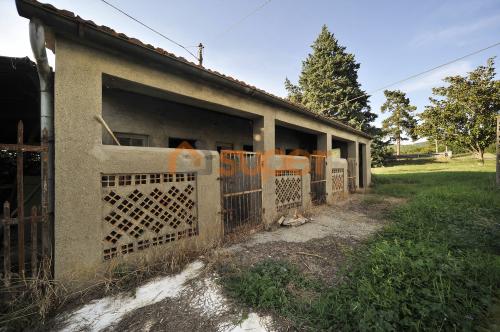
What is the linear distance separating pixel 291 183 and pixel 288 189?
0.24 meters

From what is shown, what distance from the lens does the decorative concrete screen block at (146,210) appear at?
10.4ft

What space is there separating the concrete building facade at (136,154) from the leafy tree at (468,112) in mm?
28524

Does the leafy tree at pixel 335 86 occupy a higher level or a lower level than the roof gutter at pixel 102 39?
higher

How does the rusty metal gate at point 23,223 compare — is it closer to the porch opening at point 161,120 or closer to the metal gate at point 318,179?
the porch opening at point 161,120

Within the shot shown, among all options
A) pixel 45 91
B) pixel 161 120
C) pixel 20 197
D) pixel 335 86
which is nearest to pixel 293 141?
pixel 161 120

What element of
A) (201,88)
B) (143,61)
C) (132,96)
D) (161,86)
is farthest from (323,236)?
(132,96)

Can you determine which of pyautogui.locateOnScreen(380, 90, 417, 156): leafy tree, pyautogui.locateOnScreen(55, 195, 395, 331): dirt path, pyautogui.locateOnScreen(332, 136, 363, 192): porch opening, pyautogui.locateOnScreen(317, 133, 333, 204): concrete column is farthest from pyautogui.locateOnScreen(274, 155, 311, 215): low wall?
pyautogui.locateOnScreen(380, 90, 417, 156): leafy tree

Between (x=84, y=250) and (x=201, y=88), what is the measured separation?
3369mm

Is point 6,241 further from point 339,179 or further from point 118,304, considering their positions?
point 339,179

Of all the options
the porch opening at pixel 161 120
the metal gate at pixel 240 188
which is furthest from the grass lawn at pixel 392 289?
the porch opening at pixel 161 120

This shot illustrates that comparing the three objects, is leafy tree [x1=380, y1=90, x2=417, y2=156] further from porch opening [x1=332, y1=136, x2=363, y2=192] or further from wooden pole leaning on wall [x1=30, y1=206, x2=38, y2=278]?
wooden pole leaning on wall [x1=30, y1=206, x2=38, y2=278]

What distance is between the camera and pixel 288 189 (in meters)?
6.72

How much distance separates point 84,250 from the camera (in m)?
2.91

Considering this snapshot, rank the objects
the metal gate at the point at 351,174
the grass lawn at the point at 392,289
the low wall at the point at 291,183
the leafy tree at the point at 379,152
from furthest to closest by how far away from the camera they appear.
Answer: the leafy tree at the point at 379,152
the metal gate at the point at 351,174
the low wall at the point at 291,183
the grass lawn at the point at 392,289
